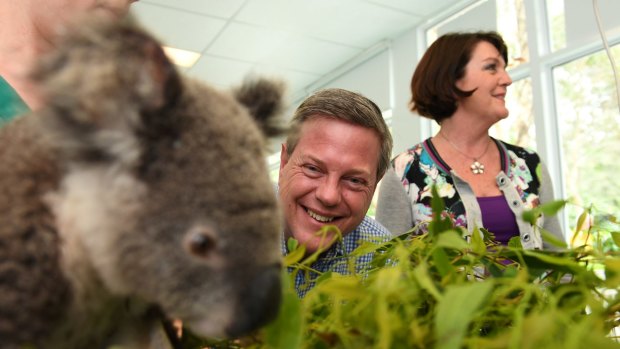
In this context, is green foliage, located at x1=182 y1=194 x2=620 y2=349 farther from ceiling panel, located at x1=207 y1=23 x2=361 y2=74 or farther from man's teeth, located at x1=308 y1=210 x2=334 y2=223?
ceiling panel, located at x1=207 y1=23 x2=361 y2=74

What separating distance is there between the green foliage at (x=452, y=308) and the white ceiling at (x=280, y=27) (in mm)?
3813

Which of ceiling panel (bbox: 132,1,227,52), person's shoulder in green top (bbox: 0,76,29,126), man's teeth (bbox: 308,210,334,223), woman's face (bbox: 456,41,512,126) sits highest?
ceiling panel (bbox: 132,1,227,52)

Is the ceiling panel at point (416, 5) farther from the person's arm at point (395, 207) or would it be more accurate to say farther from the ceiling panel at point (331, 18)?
the person's arm at point (395, 207)

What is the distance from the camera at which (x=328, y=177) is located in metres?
1.44

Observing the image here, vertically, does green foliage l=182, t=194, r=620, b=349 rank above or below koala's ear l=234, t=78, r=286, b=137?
below

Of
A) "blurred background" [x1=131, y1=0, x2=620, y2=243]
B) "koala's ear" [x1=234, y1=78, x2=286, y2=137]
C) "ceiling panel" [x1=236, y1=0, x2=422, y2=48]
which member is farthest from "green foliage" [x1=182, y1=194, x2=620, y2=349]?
"ceiling panel" [x1=236, y1=0, x2=422, y2=48]

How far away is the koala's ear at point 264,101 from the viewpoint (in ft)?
1.46

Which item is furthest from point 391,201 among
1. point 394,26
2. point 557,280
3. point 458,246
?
point 394,26

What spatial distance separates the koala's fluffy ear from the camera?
0.31m

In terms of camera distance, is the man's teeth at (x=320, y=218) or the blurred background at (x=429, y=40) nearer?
the man's teeth at (x=320, y=218)

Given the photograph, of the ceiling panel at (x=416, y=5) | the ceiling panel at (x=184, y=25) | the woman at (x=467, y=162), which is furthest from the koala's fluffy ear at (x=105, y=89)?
the ceiling panel at (x=416, y=5)

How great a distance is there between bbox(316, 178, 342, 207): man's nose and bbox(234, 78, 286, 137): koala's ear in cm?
96

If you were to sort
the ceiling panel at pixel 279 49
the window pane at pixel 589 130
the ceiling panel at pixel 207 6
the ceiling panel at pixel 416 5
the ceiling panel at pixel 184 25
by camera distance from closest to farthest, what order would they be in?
the window pane at pixel 589 130, the ceiling panel at pixel 207 6, the ceiling panel at pixel 184 25, the ceiling panel at pixel 416 5, the ceiling panel at pixel 279 49

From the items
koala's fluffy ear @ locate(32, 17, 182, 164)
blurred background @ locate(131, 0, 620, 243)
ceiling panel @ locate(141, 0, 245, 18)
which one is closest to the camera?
koala's fluffy ear @ locate(32, 17, 182, 164)
